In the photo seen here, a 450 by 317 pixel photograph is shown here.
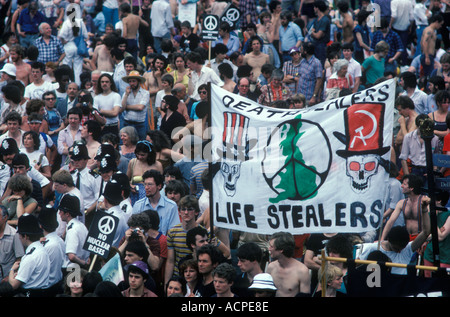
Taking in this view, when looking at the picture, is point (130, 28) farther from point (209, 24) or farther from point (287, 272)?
point (287, 272)

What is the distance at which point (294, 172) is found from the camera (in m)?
9.48

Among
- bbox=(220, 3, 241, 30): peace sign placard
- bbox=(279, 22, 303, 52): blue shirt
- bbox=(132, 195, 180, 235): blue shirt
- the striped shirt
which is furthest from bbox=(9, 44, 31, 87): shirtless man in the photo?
bbox=(132, 195, 180, 235): blue shirt

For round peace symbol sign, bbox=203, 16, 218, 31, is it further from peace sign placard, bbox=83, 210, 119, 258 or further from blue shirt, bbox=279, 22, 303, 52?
peace sign placard, bbox=83, 210, 119, 258

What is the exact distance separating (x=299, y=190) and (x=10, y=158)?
16.0ft

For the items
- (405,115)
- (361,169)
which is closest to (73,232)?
(361,169)

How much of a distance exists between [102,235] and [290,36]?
36.2 feet

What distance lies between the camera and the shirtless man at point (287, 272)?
888 centimetres

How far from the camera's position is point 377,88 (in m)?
9.48

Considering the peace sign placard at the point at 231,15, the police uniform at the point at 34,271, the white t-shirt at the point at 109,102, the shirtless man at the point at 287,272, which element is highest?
the peace sign placard at the point at 231,15

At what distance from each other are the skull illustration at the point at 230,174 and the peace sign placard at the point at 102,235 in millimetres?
1312

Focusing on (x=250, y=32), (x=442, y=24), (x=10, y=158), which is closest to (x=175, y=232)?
(x=10, y=158)

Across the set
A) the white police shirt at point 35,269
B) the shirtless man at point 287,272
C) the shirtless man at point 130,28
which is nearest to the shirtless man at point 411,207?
the shirtless man at point 287,272

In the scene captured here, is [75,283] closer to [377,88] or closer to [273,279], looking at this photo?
[273,279]

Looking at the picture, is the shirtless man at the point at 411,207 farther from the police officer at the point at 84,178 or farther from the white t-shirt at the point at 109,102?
the white t-shirt at the point at 109,102
